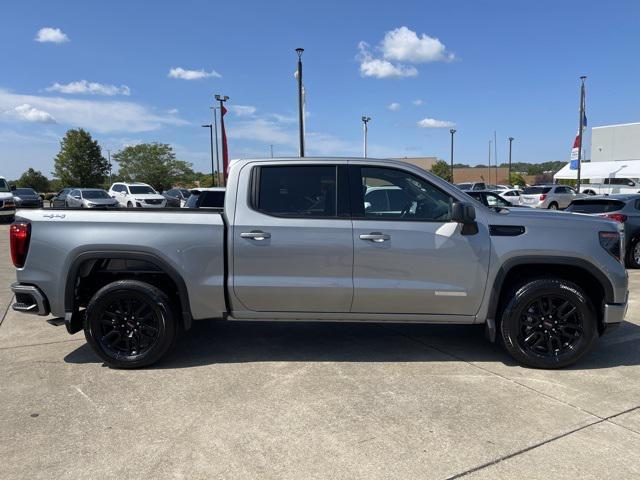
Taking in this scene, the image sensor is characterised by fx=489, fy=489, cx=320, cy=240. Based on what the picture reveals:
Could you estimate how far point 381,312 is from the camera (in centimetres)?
439

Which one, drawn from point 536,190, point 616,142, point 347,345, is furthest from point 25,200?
point 616,142

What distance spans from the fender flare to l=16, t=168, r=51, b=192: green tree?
72.2m

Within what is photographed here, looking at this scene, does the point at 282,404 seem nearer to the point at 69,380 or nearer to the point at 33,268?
the point at 69,380

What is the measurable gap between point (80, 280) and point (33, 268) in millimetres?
393

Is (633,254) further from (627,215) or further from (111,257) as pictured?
(111,257)

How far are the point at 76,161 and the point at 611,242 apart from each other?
6590cm

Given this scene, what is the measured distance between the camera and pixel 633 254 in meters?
9.87

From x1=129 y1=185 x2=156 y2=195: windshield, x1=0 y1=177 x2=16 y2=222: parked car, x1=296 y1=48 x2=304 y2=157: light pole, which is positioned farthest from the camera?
x1=129 y1=185 x2=156 y2=195: windshield

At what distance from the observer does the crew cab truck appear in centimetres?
425

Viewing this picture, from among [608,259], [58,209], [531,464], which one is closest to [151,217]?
[58,209]

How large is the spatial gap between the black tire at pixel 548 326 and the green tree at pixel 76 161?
212 ft

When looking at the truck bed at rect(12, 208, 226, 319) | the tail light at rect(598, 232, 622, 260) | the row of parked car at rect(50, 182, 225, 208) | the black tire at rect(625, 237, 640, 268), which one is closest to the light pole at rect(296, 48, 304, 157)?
the row of parked car at rect(50, 182, 225, 208)

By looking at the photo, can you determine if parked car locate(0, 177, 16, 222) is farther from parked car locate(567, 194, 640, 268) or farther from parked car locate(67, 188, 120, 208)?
parked car locate(567, 194, 640, 268)

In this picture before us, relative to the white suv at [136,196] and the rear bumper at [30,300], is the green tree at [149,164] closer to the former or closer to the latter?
the white suv at [136,196]
